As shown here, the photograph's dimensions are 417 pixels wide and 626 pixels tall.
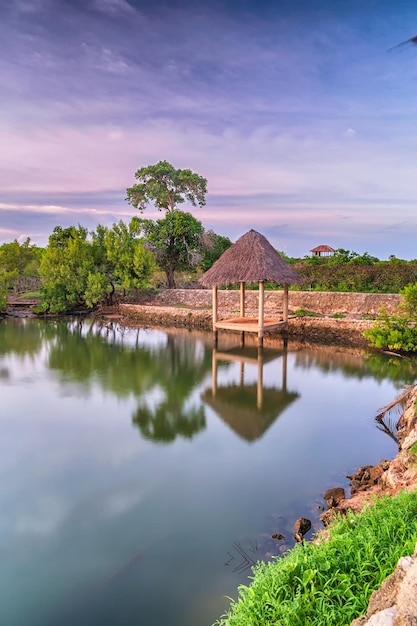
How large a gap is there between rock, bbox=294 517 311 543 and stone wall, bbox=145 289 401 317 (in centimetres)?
1084

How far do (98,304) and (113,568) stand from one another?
16.9 meters

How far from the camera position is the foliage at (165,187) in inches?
859

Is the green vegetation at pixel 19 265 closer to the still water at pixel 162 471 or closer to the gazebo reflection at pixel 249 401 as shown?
the still water at pixel 162 471

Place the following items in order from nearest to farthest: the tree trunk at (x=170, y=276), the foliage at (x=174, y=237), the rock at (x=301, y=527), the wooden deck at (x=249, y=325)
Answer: the rock at (x=301, y=527) < the wooden deck at (x=249, y=325) < the foliage at (x=174, y=237) < the tree trunk at (x=170, y=276)

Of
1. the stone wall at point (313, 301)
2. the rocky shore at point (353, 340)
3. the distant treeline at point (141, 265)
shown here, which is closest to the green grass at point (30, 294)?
the distant treeline at point (141, 265)

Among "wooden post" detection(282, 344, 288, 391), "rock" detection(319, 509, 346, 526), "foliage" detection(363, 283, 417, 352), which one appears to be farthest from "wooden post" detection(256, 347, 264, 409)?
"rock" detection(319, 509, 346, 526)

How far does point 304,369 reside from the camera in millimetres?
9766

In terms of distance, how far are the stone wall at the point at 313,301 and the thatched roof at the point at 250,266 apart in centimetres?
294

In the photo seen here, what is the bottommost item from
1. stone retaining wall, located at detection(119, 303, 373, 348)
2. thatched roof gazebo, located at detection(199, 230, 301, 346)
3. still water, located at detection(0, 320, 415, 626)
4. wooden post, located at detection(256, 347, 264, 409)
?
still water, located at detection(0, 320, 415, 626)

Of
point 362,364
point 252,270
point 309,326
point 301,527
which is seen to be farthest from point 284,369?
point 301,527

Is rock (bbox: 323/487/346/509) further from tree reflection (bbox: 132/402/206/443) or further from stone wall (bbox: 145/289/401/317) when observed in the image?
stone wall (bbox: 145/289/401/317)

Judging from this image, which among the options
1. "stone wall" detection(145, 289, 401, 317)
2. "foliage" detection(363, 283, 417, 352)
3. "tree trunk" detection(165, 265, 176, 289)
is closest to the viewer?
"foliage" detection(363, 283, 417, 352)

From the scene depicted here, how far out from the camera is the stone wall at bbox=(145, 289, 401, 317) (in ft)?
46.2

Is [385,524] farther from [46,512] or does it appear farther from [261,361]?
[261,361]
